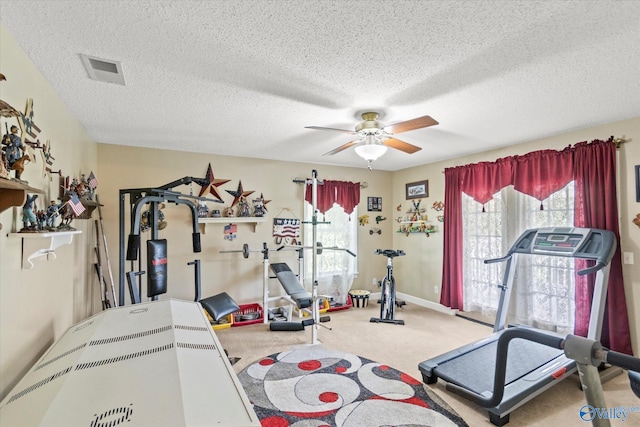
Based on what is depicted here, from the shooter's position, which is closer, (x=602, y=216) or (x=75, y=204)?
(x=75, y=204)

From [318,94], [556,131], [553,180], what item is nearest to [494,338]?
[553,180]

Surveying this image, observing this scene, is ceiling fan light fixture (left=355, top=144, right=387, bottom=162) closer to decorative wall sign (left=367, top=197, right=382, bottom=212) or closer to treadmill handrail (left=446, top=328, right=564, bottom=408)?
treadmill handrail (left=446, top=328, right=564, bottom=408)

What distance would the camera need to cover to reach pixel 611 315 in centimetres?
304

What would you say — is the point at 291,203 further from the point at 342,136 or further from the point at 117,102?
the point at 117,102

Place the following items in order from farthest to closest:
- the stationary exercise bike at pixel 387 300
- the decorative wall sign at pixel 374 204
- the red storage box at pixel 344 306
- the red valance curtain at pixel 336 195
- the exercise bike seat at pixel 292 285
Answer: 1. the decorative wall sign at pixel 374 204
2. the red valance curtain at pixel 336 195
3. the red storage box at pixel 344 306
4. the stationary exercise bike at pixel 387 300
5. the exercise bike seat at pixel 292 285

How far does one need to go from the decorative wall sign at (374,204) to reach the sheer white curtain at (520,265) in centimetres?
165

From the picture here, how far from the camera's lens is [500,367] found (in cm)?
209

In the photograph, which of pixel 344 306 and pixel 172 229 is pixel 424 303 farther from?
pixel 172 229

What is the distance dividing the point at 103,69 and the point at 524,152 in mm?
4388

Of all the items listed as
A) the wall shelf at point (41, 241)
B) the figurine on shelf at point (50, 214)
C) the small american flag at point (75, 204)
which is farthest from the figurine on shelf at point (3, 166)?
the small american flag at point (75, 204)

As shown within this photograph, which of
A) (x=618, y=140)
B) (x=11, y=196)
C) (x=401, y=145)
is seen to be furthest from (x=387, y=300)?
(x=11, y=196)

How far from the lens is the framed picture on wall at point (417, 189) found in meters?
5.24

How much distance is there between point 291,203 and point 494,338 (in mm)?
3296

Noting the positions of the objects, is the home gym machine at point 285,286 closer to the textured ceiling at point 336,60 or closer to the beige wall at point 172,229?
the beige wall at point 172,229
